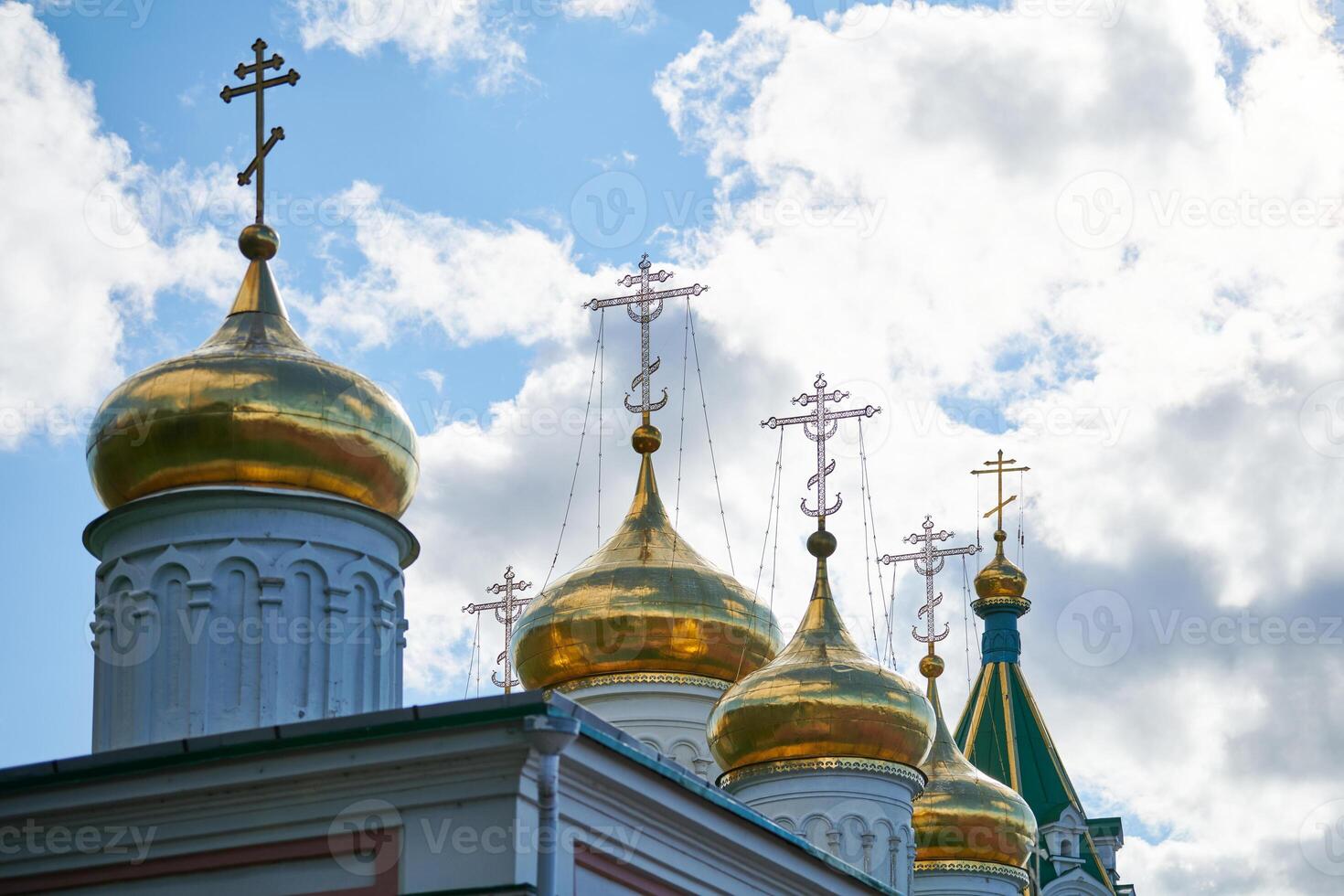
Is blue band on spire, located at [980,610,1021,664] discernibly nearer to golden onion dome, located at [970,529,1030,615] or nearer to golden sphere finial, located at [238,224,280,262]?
golden onion dome, located at [970,529,1030,615]

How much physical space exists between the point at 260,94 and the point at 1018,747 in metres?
19.2

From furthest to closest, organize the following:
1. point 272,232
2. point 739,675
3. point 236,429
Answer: point 739,675
point 272,232
point 236,429

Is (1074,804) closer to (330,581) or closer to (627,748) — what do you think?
(330,581)

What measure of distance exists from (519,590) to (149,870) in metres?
15.6

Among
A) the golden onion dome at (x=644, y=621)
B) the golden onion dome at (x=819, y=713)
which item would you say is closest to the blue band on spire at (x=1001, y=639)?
the golden onion dome at (x=644, y=621)

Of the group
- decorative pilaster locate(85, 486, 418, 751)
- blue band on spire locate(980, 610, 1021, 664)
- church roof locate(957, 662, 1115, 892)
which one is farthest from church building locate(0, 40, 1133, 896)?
blue band on spire locate(980, 610, 1021, 664)

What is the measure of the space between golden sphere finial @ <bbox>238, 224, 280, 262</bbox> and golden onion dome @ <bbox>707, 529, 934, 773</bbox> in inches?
239

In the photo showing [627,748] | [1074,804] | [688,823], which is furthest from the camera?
[1074,804]

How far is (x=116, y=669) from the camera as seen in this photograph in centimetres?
1661

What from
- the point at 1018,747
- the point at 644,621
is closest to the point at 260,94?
the point at 644,621

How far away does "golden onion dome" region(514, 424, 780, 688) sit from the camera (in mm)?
22922

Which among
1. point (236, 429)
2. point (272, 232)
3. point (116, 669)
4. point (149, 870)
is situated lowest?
point (149, 870)

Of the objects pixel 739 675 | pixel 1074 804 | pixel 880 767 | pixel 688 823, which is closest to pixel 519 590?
pixel 739 675

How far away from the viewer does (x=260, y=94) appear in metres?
18.2
